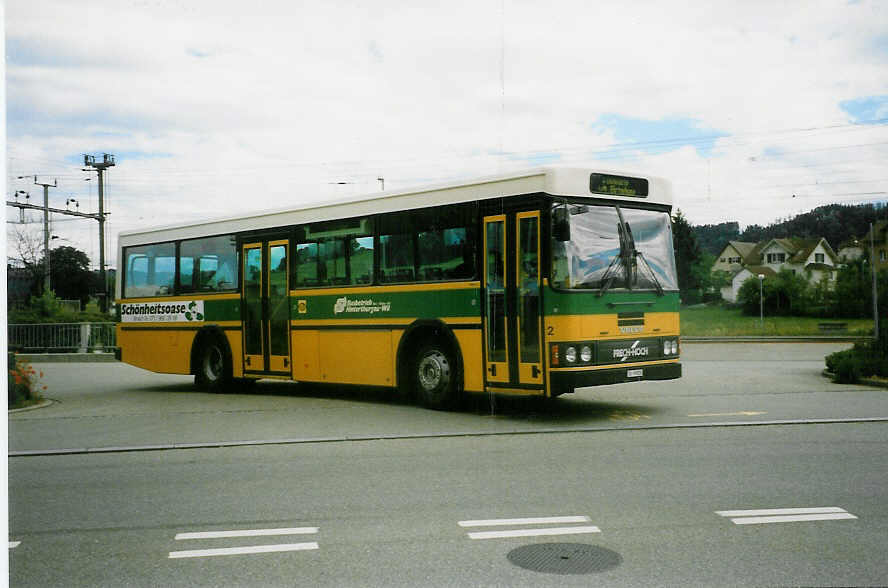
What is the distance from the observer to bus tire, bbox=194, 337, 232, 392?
16.5m

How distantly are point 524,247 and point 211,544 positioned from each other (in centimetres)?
668

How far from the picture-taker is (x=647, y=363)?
1198cm

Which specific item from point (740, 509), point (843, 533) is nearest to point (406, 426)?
point (740, 509)

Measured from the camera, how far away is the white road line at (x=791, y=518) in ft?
19.8

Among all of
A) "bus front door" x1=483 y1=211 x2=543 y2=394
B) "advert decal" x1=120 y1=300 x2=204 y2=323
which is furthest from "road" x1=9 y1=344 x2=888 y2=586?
"advert decal" x1=120 y1=300 x2=204 y2=323

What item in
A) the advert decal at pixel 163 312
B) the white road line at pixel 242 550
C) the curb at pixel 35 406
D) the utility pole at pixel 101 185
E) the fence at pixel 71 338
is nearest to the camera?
the white road line at pixel 242 550

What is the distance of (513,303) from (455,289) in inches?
41.7

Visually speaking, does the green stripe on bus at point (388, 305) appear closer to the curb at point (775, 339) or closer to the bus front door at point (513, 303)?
the bus front door at point (513, 303)

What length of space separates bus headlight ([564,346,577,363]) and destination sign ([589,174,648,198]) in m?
2.04

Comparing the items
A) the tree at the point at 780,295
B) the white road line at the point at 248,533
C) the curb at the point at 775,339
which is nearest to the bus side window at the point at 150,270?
the white road line at the point at 248,533

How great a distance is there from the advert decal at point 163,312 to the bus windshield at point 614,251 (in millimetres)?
8106

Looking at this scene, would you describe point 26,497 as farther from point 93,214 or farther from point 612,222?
point 612,222

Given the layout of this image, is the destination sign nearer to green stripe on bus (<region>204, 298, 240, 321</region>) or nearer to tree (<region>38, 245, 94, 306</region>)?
green stripe on bus (<region>204, 298, 240, 321</region>)

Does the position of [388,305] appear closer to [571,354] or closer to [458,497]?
[571,354]
